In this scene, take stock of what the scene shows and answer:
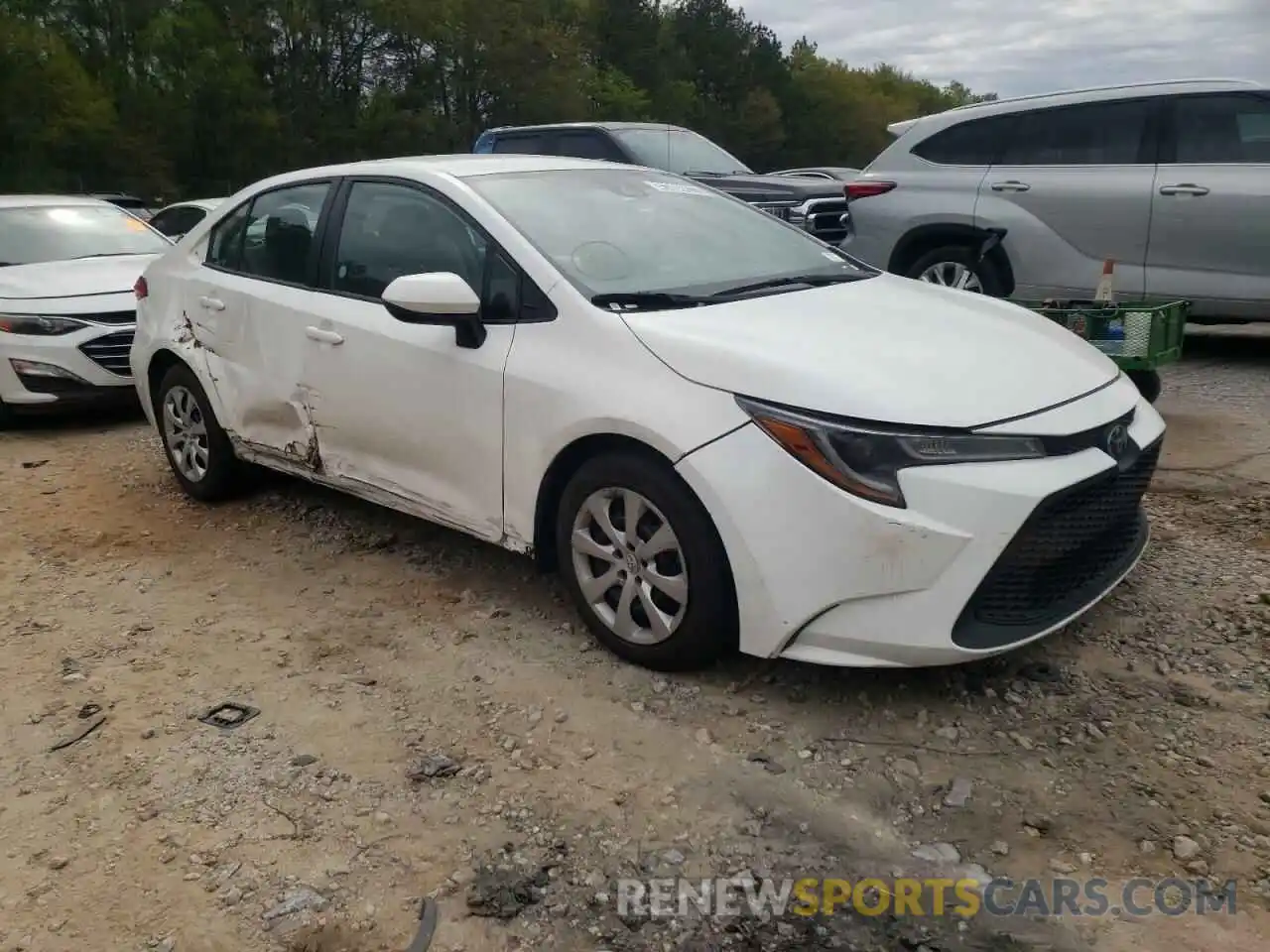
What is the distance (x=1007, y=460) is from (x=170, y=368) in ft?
13.2

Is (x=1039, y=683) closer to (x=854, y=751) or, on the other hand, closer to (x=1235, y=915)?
(x=854, y=751)

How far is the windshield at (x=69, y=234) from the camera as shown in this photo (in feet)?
26.0

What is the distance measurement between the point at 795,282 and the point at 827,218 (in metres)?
6.19

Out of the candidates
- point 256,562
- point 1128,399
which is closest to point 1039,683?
point 1128,399

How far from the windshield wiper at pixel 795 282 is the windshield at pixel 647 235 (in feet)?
0.04

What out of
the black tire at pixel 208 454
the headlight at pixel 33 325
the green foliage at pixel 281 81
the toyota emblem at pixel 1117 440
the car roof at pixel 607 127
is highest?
the green foliage at pixel 281 81

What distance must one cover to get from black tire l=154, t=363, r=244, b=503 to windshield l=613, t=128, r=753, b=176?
572 cm

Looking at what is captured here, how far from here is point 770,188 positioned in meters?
9.97

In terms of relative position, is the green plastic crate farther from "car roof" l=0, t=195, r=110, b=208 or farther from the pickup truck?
"car roof" l=0, t=195, r=110, b=208

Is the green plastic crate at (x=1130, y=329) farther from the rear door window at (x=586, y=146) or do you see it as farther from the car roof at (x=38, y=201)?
the car roof at (x=38, y=201)

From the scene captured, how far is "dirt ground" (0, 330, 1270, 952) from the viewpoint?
249 centimetres

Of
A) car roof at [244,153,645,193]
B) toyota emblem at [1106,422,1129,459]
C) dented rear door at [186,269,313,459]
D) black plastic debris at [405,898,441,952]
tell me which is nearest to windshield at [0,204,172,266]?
dented rear door at [186,269,313,459]

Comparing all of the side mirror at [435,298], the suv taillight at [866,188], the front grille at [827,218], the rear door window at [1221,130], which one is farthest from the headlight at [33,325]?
the rear door window at [1221,130]

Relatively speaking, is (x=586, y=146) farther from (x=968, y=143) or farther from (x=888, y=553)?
(x=888, y=553)
